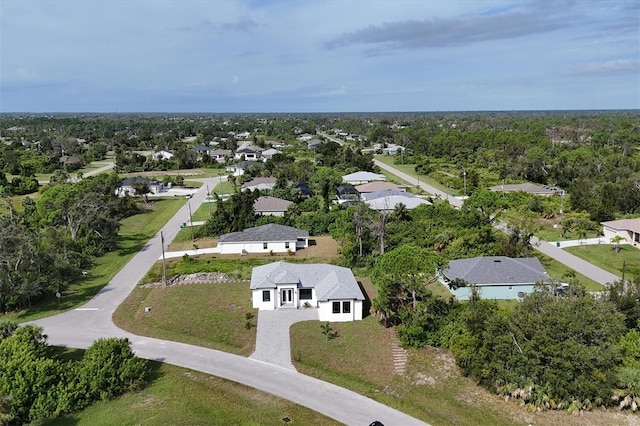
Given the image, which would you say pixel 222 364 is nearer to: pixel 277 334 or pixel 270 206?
pixel 277 334

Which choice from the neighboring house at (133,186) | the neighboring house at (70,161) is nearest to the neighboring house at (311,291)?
the neighboring house at (133,186)

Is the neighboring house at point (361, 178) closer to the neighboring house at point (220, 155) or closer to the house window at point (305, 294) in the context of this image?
the neighboring house at point (220, 155)

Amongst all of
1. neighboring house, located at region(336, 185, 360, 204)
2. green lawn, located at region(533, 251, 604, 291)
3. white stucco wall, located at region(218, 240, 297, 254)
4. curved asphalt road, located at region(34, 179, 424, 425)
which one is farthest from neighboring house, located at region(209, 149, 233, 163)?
green lawn, located at region(533, 251, 604, 291)

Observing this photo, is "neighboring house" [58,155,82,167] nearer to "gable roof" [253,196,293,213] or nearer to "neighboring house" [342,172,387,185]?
"neighboring house" [342,172,387,185]

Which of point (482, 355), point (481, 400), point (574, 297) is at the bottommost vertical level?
point (481, 400)

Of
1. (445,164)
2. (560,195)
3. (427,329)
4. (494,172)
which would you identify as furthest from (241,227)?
(445,164)

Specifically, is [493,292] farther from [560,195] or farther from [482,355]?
[560,195]
